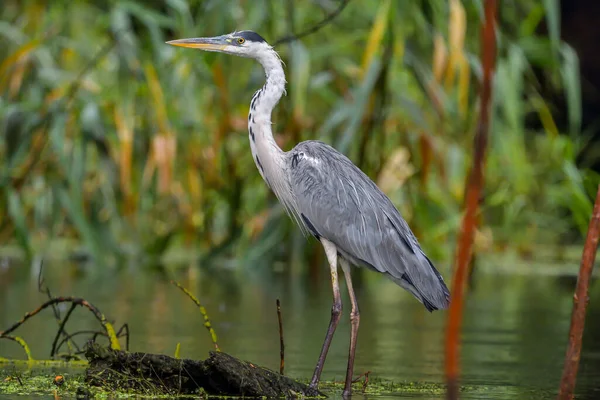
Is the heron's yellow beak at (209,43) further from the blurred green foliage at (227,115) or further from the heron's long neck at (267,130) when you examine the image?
the blurred green foliage at (227,115)

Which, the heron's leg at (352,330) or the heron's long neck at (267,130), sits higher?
the heron's long neck at (267,130)

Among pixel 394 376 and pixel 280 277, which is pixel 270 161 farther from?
pixel 280 277

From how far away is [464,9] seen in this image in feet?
32.8

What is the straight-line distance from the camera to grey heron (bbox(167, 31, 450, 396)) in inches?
205

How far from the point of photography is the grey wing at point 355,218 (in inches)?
205

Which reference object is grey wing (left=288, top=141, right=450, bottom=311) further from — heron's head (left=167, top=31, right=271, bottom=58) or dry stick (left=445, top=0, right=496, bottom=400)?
dry stick (left=445, top=0, right=496, bottom=400)

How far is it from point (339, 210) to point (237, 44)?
99 cm

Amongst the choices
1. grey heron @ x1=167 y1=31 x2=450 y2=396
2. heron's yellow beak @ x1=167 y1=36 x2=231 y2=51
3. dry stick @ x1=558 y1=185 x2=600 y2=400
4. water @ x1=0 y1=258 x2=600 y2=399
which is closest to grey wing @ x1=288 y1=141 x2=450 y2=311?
grey heron @ x1=167 y1=31 x2=450 y2=396

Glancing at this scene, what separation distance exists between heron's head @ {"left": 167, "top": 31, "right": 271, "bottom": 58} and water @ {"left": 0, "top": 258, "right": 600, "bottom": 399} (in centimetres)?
148

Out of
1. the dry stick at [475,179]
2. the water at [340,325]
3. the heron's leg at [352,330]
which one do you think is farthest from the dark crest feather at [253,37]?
the dry stick at [475,179]

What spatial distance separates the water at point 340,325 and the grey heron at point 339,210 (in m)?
0.44

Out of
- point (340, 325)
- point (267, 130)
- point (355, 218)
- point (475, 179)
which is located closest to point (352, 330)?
point (355, 218)

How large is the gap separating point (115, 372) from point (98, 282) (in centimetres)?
539

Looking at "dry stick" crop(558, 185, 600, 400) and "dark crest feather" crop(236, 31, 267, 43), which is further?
"dark crest feather" crop(236, 31, 267, 43)
